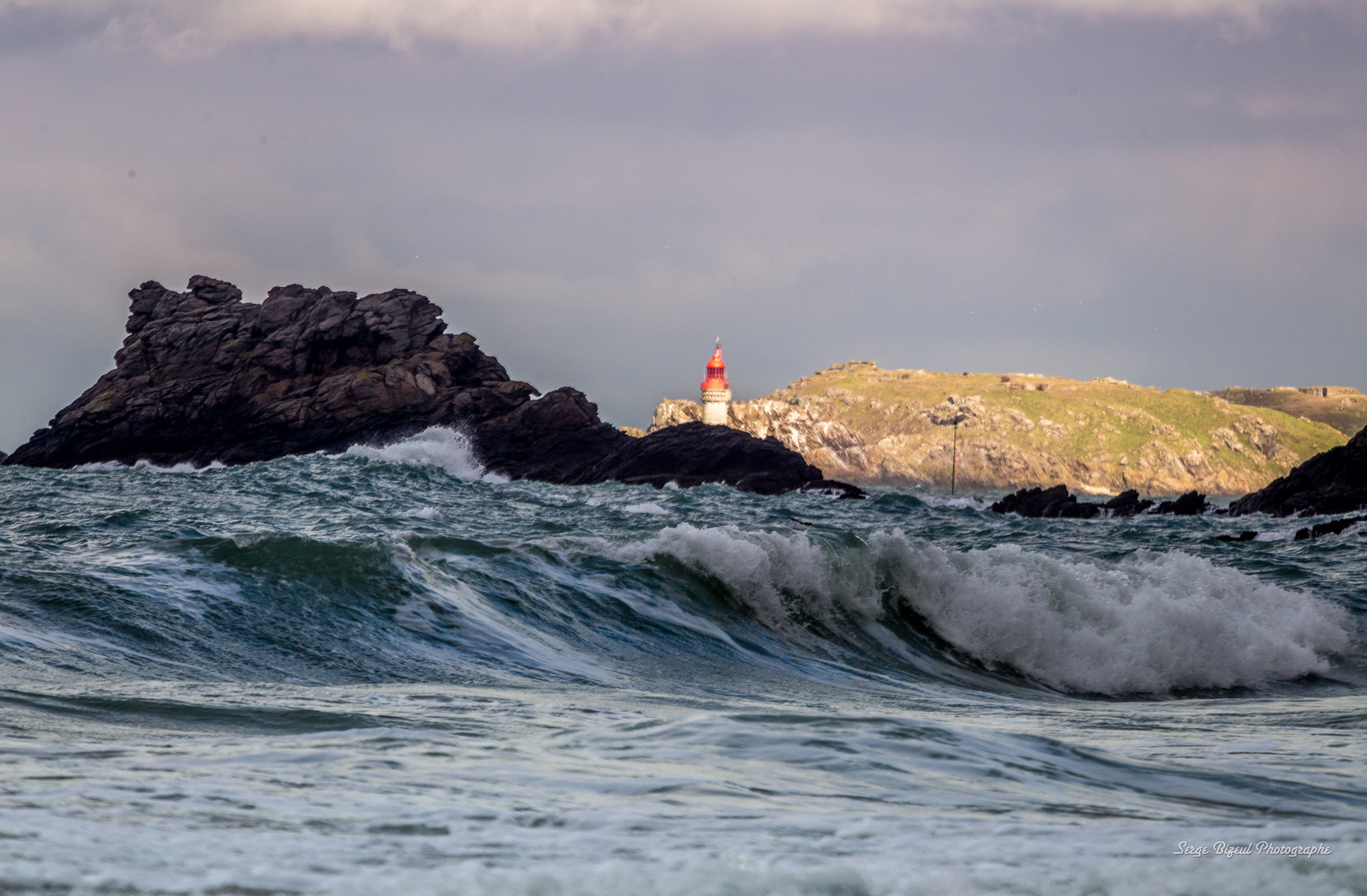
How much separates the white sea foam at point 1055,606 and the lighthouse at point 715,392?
132507 mm

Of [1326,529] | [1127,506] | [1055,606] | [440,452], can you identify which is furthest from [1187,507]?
[440,452]

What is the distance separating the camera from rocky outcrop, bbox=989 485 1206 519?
1540 inches

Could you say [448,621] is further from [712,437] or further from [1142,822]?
[712,437]

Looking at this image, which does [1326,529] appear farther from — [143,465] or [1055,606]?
[143,465]

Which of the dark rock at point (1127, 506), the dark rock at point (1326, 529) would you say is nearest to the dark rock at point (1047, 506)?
the dark rock at point (1127, 506)

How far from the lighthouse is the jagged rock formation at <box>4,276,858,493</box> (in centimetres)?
7103

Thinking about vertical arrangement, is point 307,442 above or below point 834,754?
above

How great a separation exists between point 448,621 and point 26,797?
556cm

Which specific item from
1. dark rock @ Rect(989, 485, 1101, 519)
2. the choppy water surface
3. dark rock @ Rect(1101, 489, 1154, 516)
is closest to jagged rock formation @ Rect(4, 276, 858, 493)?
dark rock @ Rect(989, 485, 1101, 519)

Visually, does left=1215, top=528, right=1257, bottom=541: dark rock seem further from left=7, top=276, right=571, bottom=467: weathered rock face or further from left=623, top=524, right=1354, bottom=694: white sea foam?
left=7, top=276, right=571, bottom=467: weathered rock face

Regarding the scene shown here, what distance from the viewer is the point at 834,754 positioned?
3557 mm

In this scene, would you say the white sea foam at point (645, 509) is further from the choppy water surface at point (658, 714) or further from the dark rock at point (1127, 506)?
the dark rock at point (1127, 506)

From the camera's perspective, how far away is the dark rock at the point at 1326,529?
2256cm

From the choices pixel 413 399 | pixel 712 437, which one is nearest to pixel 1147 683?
pixel 712 437
